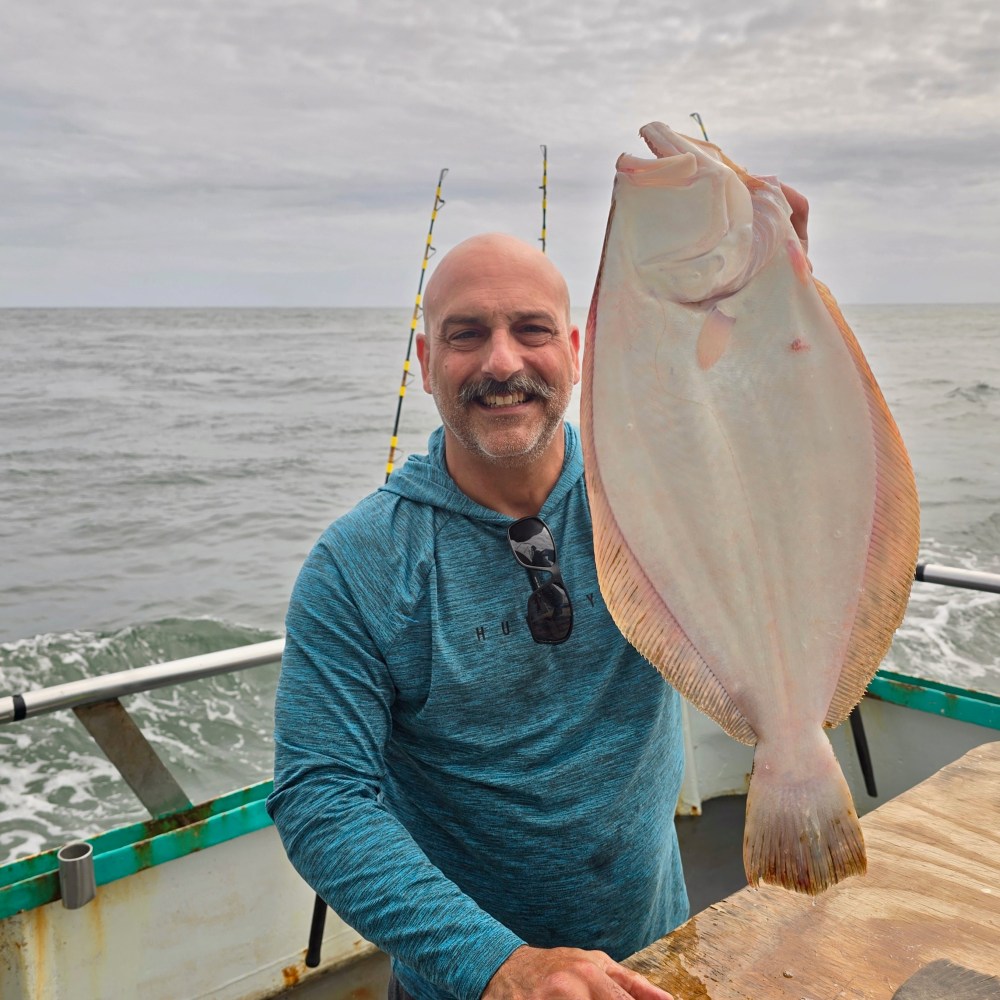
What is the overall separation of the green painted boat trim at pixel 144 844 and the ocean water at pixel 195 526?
306 centimetres

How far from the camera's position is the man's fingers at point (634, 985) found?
3.56ft

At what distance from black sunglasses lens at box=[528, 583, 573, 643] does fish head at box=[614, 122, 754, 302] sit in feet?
2.15

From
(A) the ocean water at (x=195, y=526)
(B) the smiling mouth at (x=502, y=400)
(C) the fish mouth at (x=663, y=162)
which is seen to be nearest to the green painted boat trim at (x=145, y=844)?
(B) the smiling mouth at (x=502, y=400)

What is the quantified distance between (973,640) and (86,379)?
2266 centimetres

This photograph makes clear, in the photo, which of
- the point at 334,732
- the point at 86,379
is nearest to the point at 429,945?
the point at 334,732

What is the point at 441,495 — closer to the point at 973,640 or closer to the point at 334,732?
the point at 334,732

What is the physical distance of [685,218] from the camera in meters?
1.06

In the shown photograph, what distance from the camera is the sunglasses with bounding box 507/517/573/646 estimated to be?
158cm

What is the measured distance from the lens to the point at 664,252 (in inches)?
42.4

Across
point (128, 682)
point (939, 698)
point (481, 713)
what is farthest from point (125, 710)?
point (939, 698)

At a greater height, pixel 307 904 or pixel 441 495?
pixel 441 495

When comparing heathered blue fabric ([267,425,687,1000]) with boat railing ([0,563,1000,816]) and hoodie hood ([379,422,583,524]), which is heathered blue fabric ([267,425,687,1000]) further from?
boat railing ([0,563,1000,816])

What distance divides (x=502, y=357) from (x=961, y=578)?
1.91 m

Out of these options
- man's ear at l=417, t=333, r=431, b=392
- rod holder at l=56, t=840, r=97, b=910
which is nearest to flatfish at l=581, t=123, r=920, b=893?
man's ear at l=417, t=333, r=431, b=392
